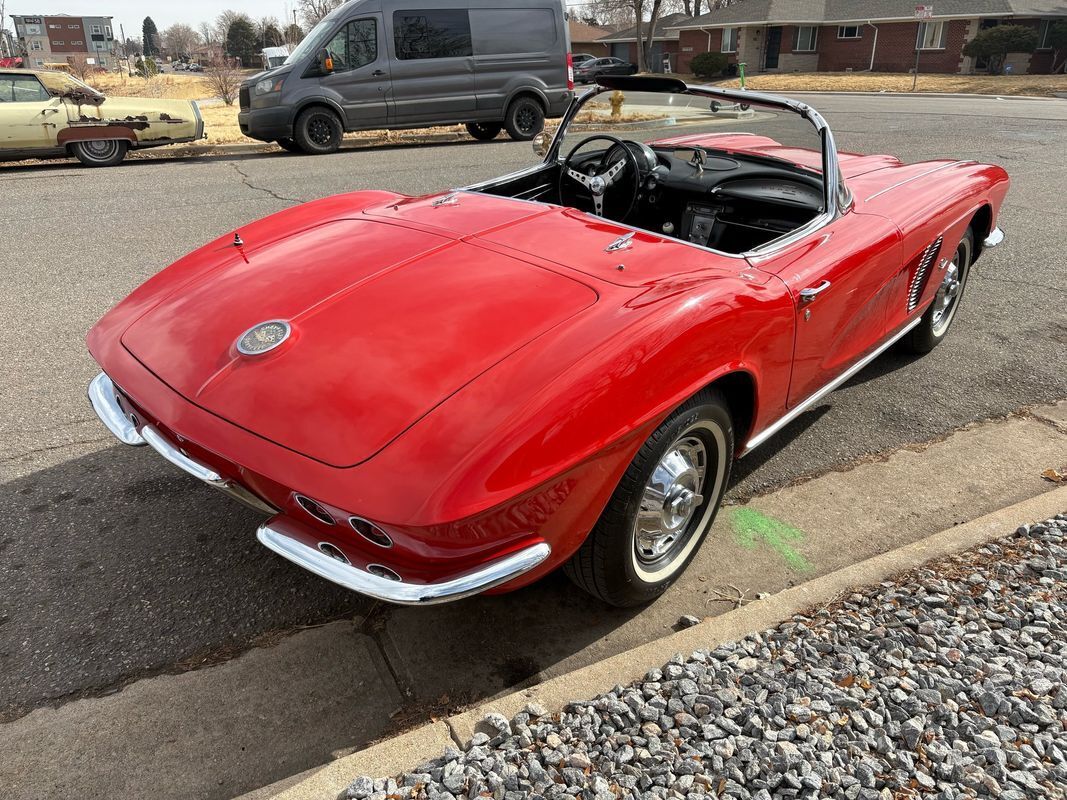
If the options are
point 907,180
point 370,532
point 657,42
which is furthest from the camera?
point 657,42

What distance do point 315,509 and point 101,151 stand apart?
34.3ft

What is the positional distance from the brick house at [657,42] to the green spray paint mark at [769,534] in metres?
50.1

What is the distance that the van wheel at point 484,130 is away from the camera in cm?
1262

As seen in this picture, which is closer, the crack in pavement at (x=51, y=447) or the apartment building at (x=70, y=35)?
the crack in pavement at (x=51, y=447)

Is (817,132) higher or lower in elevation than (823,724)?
higher

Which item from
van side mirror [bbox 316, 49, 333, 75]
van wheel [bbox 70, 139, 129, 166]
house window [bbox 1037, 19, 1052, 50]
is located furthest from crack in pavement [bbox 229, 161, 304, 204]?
house window [bbox 1037, 19, 1052, 50]

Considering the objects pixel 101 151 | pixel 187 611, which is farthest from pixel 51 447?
pixel 101 151

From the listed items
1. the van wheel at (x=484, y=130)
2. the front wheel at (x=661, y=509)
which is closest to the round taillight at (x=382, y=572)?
the front wheel at (x=661, y=509)

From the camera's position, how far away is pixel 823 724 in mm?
1890

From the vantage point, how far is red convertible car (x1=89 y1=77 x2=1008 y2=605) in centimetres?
182

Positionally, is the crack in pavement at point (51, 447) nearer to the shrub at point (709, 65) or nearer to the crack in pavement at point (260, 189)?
the crack in pavement at point (260, 189)

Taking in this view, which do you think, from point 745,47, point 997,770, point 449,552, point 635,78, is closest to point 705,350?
point 449,552

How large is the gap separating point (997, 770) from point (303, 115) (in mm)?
11111

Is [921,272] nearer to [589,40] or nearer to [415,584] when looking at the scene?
[415,584]
